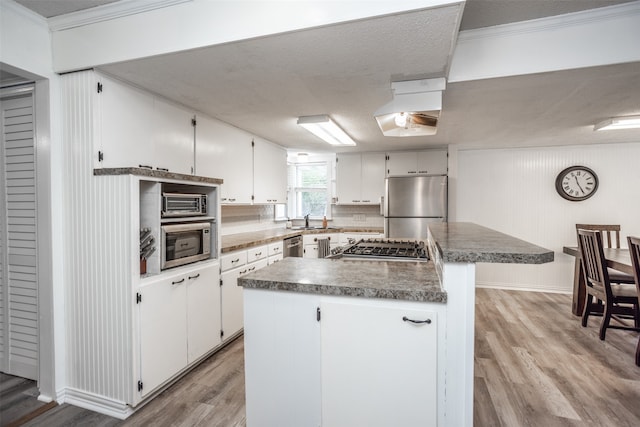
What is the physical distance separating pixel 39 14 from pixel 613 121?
15.3 feet

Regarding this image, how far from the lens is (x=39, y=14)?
188 cm

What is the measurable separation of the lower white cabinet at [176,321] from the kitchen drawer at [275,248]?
1043mm

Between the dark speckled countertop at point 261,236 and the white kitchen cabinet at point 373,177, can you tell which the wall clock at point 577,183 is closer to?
the white kitchen cabinet at point 373,177

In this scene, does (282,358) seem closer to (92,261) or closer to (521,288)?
(92,261)

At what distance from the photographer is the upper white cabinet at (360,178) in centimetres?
495

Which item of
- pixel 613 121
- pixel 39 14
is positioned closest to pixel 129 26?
pixel 39 14

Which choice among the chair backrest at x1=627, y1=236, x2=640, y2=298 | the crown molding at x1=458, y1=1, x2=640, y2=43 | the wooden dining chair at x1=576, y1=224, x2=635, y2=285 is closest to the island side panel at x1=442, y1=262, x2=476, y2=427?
the crown molding at x1=458, y1=1, x2=640, y2=43

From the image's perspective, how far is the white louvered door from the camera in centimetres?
213

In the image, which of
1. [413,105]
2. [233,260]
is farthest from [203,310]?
[413,105]

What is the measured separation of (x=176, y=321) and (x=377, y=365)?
1.50 m

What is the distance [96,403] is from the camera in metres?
1.98

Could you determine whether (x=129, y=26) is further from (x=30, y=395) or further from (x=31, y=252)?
(x=30, y=395)

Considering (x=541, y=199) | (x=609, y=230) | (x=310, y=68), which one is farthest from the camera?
(x=541, y=199)

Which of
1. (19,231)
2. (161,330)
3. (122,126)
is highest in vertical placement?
(122,126)
